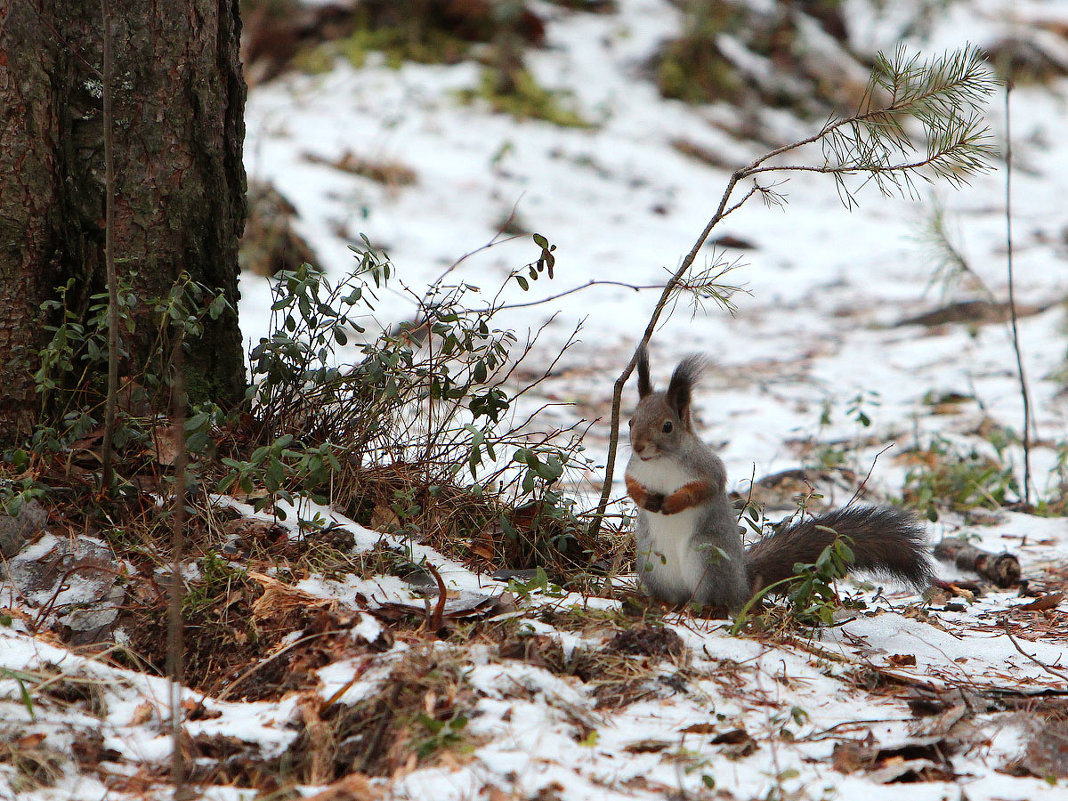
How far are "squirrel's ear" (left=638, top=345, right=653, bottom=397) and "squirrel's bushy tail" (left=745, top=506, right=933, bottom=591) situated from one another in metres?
0.48

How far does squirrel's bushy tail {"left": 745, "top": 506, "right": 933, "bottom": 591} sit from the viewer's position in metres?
2.47

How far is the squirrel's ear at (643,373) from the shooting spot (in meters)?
2.36

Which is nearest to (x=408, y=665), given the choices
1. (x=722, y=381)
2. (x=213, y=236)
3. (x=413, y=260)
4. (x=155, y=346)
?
(x=155, y=346)

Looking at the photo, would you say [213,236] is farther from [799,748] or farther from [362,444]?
[799,748]

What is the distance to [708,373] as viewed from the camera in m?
5.41

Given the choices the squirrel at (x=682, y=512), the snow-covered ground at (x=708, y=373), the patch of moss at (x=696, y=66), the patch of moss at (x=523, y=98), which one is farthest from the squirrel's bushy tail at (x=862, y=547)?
the patch of moss at (x=696, y=66)

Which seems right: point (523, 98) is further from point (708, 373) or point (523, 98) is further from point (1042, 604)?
point (1042, 604)

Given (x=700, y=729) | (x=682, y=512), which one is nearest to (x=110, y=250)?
(x=682, y=512)

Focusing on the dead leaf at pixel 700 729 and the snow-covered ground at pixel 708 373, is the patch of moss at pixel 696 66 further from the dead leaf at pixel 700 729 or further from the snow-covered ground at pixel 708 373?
the dead leaf at pixel 700 729

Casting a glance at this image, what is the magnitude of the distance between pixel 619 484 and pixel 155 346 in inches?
66.5

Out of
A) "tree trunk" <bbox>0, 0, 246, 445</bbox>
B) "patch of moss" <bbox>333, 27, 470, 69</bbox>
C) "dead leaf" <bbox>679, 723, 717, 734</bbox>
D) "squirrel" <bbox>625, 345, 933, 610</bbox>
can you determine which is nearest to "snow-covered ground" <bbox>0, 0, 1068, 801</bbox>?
"dead leaf" <bbox>679, 723, 717, 734</bbox>

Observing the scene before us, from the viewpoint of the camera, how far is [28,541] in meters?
2.30

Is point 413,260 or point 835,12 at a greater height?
point 835,12

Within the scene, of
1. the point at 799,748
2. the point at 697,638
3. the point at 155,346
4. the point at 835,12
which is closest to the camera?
the point at 799,748
